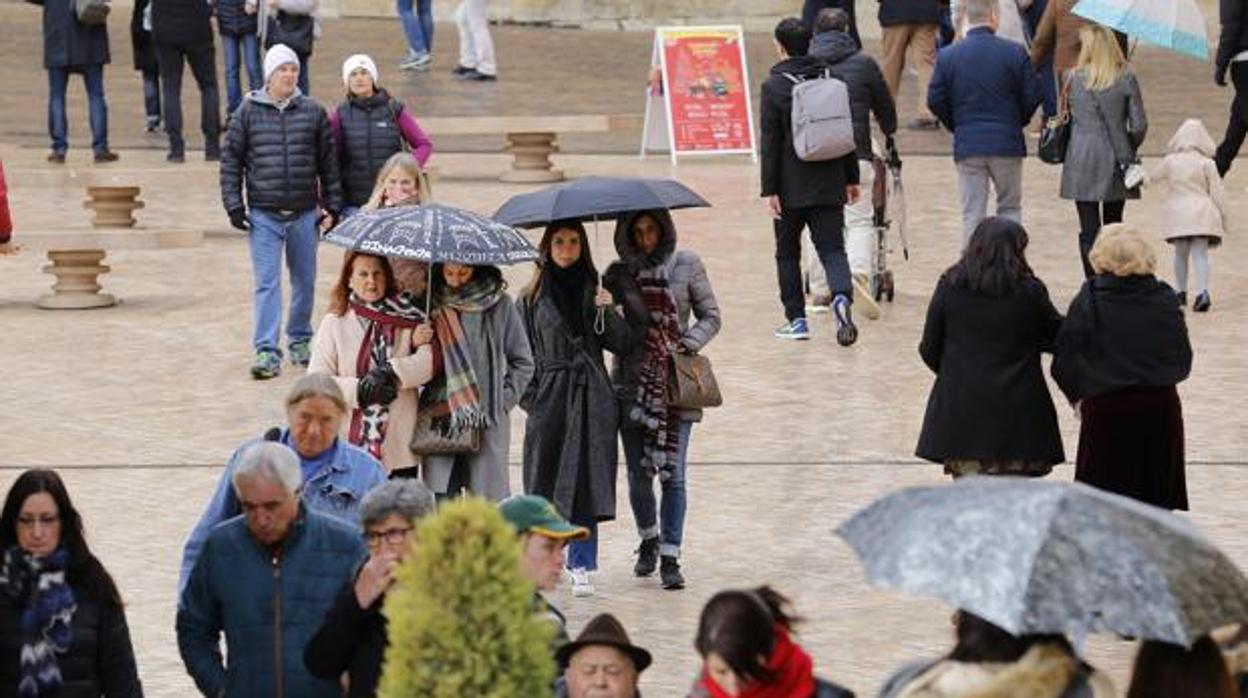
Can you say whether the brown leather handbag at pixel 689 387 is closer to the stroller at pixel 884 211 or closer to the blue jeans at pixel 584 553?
the blue jeans at pixel 584 553

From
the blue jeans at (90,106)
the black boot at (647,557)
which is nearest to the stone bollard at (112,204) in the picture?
the blue jeans at (90,106)

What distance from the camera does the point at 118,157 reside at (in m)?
24.0

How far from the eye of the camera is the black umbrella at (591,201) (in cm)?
1123

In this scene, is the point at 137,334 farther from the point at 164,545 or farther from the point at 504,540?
the point at 504,540

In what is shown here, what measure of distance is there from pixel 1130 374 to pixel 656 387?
1.80 meters

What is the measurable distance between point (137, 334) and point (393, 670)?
11120 mm

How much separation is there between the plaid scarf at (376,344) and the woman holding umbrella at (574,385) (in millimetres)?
662

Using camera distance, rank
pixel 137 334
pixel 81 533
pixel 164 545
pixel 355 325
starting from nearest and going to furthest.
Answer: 1. pixel 81 533
2. pixel 355 325
3. pixel 164 545
4. pixel 137 334

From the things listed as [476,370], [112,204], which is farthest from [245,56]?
[476,370]

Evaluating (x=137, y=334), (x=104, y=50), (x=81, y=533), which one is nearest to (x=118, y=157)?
(x=104, y=50)

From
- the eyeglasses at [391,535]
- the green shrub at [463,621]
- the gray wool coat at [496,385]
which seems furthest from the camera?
the gray wool coat at [496,385]

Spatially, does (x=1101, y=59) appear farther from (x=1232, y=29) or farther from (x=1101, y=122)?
(x=1232, y=29)

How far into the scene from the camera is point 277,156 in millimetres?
15422

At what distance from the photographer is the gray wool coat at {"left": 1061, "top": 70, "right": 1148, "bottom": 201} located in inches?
659
